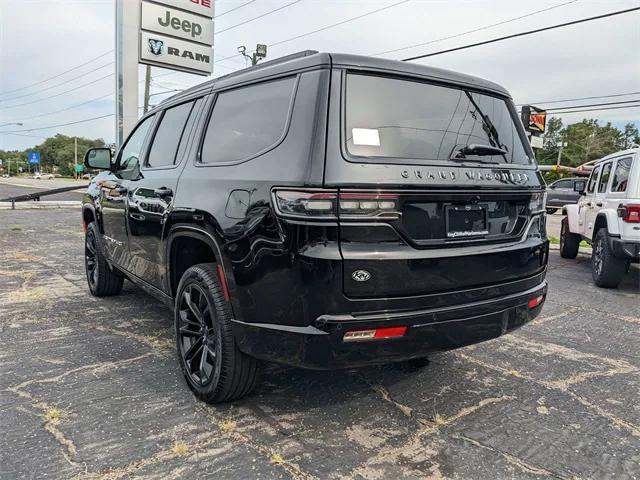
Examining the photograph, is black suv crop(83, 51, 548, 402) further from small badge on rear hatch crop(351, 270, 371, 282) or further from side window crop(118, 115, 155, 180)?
side window crop(118, 115, 155, 180)

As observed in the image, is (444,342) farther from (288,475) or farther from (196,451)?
(196,451)

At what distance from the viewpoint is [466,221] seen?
8.35 feet

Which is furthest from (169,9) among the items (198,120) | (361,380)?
(361,380)

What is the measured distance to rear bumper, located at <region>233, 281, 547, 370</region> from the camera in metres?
2.21

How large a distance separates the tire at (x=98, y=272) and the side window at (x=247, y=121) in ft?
8.10

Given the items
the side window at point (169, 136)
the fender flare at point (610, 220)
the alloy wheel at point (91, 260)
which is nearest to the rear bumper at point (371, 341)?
the side window at point (169, 136)

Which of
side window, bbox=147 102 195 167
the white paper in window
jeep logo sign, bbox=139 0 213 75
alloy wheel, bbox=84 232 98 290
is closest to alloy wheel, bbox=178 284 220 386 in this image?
side window, bbox=147 102 195 167

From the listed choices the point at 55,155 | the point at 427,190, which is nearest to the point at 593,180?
the point at 427,190

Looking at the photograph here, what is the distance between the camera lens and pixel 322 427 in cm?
264

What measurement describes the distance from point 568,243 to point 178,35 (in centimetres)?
1363

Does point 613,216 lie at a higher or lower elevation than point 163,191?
lower

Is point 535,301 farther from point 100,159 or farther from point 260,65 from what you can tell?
point 100,159

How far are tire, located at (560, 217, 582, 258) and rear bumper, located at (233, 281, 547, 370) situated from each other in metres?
7.07

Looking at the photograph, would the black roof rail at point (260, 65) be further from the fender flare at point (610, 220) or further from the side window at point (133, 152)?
the fender flare at point (610, 220)
